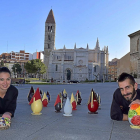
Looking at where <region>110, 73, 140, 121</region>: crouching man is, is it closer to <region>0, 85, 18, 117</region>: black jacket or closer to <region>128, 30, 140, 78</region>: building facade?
<region>0, 85, 18, 117</region>: black jacket

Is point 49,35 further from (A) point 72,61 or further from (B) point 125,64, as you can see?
(B) point 125,64

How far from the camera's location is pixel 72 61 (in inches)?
2699

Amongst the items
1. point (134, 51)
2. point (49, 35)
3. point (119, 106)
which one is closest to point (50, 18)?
point (49, 35)

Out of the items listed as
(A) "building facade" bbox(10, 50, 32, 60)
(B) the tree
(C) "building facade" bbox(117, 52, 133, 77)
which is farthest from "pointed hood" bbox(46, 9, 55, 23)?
(A) "building facade" bbox(10, 50, 32, 60)

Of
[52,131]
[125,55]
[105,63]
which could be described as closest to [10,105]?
[52,131]

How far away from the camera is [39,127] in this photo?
12.0 ft

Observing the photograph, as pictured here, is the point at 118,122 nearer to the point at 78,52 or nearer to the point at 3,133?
the point at 3,133

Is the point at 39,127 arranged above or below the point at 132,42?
below

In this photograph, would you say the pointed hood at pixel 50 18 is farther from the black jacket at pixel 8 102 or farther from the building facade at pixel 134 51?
the black jacket at pixel 8 102

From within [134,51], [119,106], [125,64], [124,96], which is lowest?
[119,106]

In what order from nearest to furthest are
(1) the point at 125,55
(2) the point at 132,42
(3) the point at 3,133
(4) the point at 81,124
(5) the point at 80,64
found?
1. (3) the point at 3,133
2. (4) the point at 81,124
3. (2) the point at 132,42
4. (1) the point at 125,55
5. (5) the point at 80,64

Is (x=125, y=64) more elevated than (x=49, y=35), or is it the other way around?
(x=49, y=35)

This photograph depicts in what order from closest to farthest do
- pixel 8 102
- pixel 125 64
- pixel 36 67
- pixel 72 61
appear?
pixel 8 102
pixel 125 64
pixel 72 61
pixel 36 67

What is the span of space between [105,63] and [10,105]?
7111cm
